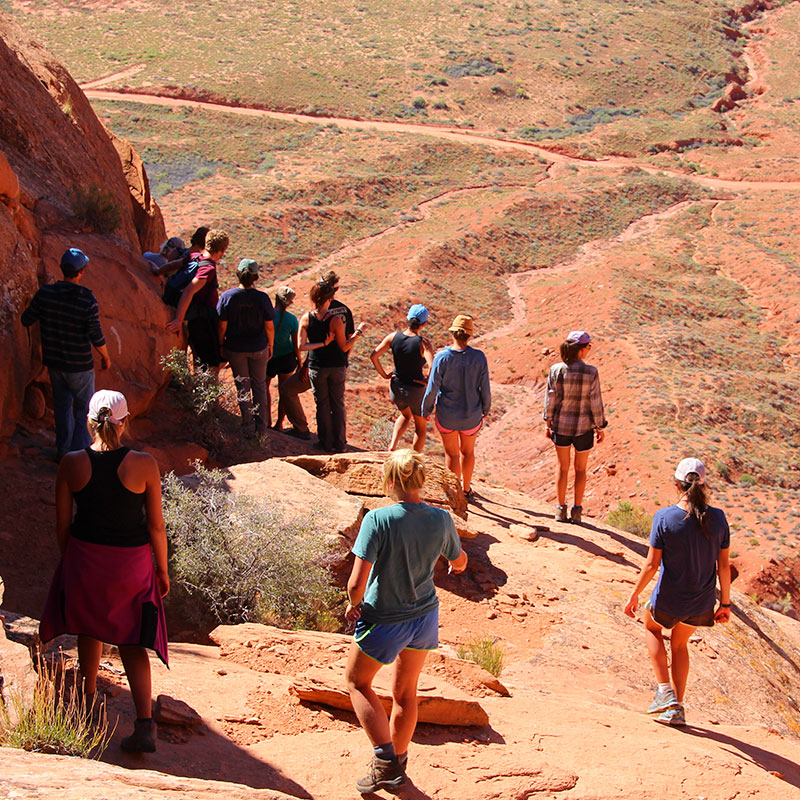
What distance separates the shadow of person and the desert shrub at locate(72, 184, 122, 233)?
6898mm

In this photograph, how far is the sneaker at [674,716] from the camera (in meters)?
5.72

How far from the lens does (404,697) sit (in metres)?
4.27

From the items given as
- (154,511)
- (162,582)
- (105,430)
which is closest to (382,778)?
(162,582)

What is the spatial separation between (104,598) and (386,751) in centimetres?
146

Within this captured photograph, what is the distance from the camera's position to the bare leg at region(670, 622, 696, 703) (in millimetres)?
5691

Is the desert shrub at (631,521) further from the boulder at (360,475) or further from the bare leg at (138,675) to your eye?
the bare leg at (138,675)

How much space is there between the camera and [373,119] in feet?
168

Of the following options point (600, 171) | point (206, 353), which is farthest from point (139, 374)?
point (600, 171)

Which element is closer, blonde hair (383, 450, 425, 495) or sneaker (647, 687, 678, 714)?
blonde hair (383, 450, 425, 495)

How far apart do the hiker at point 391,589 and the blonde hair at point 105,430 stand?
46.2 inches

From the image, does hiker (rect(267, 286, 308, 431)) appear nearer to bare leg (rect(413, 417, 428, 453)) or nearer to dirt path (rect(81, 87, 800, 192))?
bare leg (rect(413, 417, 428, 453))

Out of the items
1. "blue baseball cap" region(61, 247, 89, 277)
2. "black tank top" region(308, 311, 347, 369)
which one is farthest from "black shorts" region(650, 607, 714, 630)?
"black tank top" region(308, 311, 347, 369)

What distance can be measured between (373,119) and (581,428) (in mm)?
45350

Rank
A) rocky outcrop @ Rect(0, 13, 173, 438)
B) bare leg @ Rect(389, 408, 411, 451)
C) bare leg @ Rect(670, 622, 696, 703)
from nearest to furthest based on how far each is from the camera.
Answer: bare leg @ Rect(670, 622, 696, 703), rocky outcrop @ Rect(0, 13, 173, 438), bare leg @ Rect(389, 408, 411, 451)
